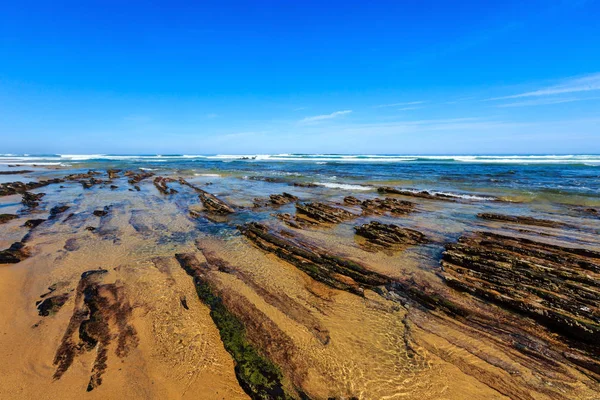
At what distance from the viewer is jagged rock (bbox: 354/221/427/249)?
9.59 metres

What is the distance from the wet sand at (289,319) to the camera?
3.79 m

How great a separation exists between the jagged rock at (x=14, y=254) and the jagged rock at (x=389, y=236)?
1110 cm

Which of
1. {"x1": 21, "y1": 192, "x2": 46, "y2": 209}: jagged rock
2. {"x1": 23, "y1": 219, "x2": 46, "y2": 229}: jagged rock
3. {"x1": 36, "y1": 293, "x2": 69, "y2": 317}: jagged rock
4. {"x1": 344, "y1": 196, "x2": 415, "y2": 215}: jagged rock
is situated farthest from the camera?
{"x1": 21, "y1": 192, "x2": 46, "y2": 209}: jagged rock

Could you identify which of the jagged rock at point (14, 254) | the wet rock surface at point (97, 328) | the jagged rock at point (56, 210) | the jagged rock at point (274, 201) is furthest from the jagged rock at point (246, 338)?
the jagged rock at point (56, 210)

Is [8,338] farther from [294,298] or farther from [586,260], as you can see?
[586,260]

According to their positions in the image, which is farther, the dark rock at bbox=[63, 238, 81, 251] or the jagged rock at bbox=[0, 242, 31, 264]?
the dark rock at bbox=[63, 238, 81, 251]

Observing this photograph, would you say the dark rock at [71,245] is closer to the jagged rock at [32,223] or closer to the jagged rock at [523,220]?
the jagged rock at [32,223]

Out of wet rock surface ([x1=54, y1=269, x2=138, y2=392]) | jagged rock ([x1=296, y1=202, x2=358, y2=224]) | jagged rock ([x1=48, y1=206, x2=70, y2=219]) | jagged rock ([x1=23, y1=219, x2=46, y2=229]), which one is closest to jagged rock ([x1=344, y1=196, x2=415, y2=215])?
jagged rock ([x1=296, y1=202, x2=358, y2=224])

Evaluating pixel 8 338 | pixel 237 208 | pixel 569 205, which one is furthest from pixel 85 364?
pixel 569 205

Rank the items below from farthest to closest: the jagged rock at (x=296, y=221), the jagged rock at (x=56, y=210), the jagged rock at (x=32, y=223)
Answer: the jagged rock at (x=56, y=210) → the jagged rock at (x=296, y=221) → the jagged rock at (x=32, y=223)

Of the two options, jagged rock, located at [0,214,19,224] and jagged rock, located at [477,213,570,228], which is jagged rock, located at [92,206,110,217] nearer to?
jagged rock, located at [0,214,19,224]

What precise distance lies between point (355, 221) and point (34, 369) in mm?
11400

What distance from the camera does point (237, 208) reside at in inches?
624

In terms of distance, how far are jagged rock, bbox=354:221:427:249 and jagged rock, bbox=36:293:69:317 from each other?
344 inches
